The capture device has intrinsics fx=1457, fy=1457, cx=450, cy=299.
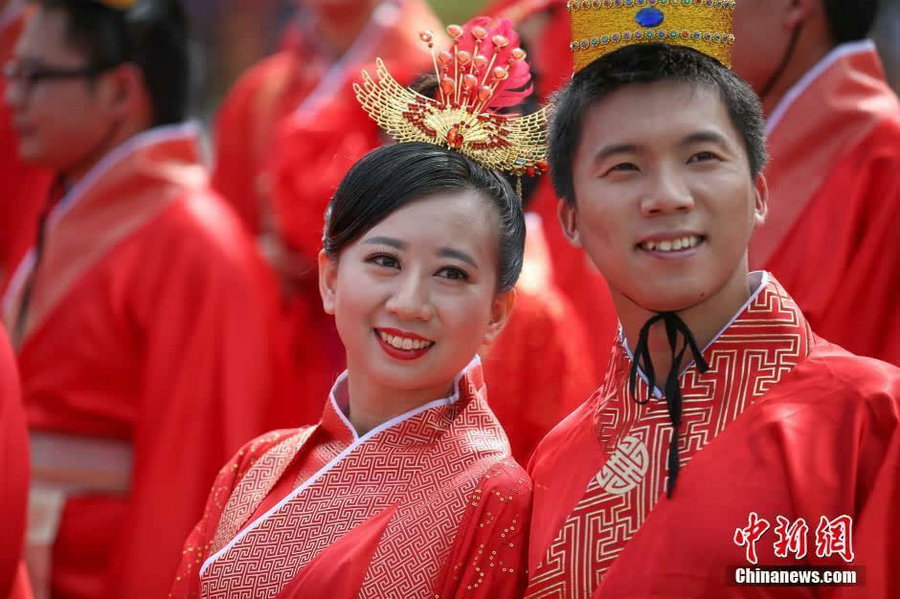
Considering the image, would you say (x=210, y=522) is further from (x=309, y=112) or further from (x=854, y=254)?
(x=309, y=112)

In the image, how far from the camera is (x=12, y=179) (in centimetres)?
562

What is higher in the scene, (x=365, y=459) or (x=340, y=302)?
(x=340, y=302)

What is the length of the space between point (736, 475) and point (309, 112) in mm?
2674

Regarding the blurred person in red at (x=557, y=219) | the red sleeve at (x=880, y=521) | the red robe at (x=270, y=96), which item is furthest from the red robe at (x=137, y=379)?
the red sleeve at (x=880, y=521)

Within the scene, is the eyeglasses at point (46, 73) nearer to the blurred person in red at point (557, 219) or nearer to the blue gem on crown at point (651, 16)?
the blurred person in red at point (557, 219)

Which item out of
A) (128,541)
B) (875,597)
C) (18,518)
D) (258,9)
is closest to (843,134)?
(875,597)

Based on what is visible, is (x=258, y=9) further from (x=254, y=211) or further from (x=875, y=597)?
(x=875, y=597)

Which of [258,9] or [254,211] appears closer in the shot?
[254,211]

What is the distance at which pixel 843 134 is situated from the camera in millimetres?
3168

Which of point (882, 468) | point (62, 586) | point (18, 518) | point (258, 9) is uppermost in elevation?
point (258, 9)

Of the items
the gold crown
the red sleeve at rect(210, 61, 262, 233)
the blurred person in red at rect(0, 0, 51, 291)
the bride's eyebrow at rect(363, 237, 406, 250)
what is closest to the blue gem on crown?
the gold crown

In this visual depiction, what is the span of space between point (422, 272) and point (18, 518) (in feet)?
3.47

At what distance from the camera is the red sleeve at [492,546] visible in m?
2.28

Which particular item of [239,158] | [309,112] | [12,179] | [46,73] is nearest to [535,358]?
[309,112]
